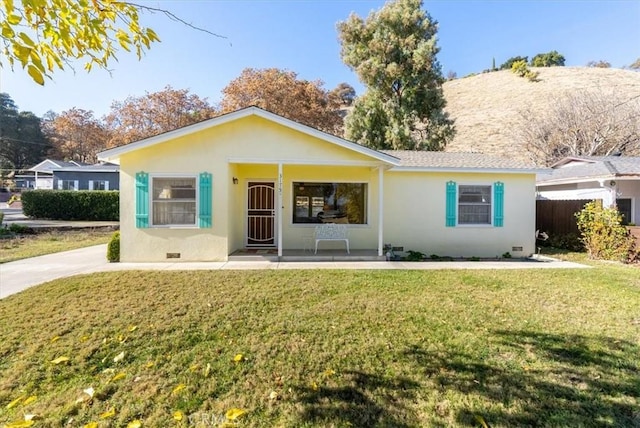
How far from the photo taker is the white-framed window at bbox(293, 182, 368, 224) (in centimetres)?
1073

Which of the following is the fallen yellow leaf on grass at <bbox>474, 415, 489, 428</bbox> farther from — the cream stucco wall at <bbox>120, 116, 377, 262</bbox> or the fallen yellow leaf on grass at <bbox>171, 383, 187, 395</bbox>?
the cream stucco wall at <bbox>120, 116, 377, 262</bbox>

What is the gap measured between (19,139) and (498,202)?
66842 millimetres

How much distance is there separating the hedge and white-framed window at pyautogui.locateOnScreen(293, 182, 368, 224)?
61.1ft

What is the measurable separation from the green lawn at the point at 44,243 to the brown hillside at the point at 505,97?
30.6m

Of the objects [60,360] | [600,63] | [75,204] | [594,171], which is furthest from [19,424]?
[600,63]

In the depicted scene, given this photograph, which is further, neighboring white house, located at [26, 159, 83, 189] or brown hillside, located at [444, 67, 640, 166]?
brown hillside, located at [444, 67, 640, 166]

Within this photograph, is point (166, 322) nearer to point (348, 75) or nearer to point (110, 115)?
point (348, 75)

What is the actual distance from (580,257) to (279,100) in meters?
22.9

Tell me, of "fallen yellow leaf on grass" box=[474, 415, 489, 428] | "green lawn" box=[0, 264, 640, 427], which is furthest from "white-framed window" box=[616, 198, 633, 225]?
"fallen yellow leaf on grass" box=[474, 415, 489, 428]

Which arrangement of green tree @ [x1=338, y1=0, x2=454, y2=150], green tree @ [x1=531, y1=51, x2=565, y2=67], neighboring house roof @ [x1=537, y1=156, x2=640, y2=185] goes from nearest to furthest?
neighboring house roof @ [x1=537, y1=156, x2=640, y2=185] → green tree @ [x1=338, y1=0, x2=454, y2=150] → green tree @ [x1=531, y1=51, x2=565, y2=67]

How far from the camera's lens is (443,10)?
19.0m

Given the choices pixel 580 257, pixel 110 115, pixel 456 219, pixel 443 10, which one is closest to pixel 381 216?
pixel 456 219

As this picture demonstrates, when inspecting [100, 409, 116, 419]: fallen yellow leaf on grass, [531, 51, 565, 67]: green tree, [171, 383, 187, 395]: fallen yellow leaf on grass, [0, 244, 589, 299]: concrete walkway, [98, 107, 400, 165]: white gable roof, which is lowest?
[100, 409, 116, 419]: fallen yellow leaf on grass

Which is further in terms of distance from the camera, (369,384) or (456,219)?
(456,219)
